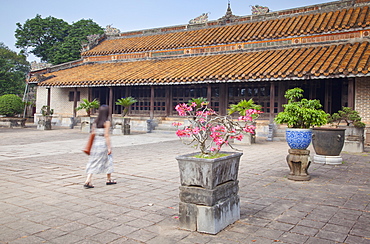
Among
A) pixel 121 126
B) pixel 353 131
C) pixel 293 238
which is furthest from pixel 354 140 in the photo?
pixel 121 126

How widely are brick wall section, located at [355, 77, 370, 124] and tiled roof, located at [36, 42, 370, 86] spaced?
122cm

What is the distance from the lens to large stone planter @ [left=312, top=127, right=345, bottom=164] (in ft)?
24.7

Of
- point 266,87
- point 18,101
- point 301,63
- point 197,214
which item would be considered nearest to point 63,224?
point 197,214

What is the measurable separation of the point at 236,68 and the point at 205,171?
12.4 m

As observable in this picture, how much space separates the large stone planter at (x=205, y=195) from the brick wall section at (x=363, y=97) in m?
12.0

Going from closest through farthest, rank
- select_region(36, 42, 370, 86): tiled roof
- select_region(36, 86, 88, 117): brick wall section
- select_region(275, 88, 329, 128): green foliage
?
1. select_region(275, 88, 329, 128): green foliage
2. select_region(36, 42, 370, 86): tiled roof
3. select_region(36, 86, 88, 117): brick wall section

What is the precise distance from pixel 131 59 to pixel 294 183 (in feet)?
57.8

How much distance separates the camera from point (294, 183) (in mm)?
5828

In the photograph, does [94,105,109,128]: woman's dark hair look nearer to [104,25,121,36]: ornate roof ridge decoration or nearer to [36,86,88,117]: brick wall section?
[36,86,88,117]: brick wall section

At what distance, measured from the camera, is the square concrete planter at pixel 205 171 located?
3492mm

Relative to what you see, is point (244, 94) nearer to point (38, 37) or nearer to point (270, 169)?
point (270, 169)

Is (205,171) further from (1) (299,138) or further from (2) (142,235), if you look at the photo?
(1) (299,138)

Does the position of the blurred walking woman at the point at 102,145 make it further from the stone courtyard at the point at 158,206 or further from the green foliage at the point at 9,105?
the green foliage at the point at 9,105

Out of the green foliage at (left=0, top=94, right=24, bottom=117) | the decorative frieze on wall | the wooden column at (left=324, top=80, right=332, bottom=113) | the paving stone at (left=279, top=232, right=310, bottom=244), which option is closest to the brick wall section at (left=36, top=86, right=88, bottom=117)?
the decorative frieze on wall
